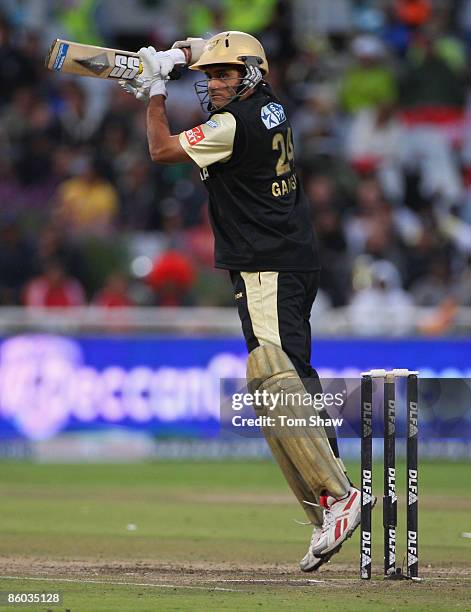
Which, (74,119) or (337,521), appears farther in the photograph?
(74,119)

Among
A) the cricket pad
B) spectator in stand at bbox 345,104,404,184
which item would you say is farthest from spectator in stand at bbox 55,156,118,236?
the cricket pad

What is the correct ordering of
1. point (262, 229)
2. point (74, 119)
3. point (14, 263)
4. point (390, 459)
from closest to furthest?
1. point (390, 459)
2. point (262, 229)
3. point (14, 263)
4. point (74, 119)

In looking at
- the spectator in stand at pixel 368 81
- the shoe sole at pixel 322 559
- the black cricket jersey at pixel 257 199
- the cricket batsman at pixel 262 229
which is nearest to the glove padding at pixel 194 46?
the cricket batsman at pixel 262 229

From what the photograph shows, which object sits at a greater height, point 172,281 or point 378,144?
point 378,144

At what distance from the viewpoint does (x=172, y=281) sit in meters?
14.5

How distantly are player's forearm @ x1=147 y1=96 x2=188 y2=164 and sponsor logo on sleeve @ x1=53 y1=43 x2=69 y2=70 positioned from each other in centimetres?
→ 63

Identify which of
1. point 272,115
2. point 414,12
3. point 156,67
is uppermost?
point 414,12

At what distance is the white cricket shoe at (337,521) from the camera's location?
258 inches

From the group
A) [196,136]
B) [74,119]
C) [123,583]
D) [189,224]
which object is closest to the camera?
[123,583]

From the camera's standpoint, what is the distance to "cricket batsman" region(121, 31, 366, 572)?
6.69 metres

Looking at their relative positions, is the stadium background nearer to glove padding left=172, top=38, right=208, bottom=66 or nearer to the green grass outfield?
the green grass outfield

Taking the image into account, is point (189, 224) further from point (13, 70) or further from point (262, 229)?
point (262, 229)

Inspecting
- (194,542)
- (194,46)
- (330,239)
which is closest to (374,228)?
(330,239)

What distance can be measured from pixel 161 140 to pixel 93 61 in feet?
2.35
